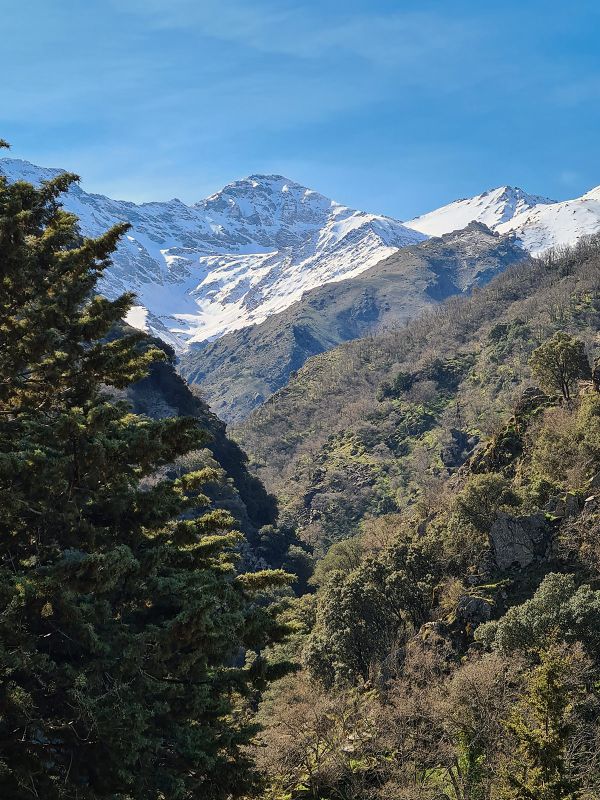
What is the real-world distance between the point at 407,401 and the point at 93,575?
126541 millimetres

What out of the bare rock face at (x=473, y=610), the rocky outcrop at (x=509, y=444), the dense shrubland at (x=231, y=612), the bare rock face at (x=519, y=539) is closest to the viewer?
the dense shrubland at (x=231, y=612)

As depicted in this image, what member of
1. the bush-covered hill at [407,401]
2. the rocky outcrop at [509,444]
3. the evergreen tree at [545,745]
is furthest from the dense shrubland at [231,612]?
the bush-covered hill at [407,401]

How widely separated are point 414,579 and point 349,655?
5495mm

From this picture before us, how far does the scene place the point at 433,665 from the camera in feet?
103

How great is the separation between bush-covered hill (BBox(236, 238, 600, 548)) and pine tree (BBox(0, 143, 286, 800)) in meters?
66.8

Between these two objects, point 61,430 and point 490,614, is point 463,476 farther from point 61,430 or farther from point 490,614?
point 61,430

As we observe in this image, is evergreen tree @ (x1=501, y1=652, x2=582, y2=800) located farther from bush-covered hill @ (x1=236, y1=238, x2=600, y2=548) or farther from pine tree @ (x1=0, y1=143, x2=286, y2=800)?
bush-covered hill @ (x1=236, y1=238, x2=600, y2=548)

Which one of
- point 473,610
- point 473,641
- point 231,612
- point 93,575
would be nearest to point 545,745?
point 231,612

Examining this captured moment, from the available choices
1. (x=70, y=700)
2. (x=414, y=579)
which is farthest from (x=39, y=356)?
(x=414, y=579)

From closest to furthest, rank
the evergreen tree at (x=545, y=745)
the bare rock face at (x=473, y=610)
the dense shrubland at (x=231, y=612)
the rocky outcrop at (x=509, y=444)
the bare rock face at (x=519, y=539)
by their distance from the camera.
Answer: the dense shrubland at (x=231, y=612) < the evergreen tree at (x=545, y=745) < the bare rock face at (x=473, y=610) < the bare rock face at (x=519, y=539) < the rocky outcrop at (x=509, y=444)

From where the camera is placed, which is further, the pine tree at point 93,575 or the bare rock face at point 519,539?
the bare rock face at point 519,539

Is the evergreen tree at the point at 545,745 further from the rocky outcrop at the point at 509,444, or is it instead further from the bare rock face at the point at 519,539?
the rocky outcrop at the point at 509,444

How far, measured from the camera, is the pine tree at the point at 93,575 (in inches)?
449

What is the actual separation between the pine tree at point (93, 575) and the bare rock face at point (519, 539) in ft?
75.7
